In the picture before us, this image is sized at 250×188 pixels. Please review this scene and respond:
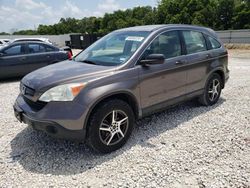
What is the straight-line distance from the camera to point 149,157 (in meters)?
3.53

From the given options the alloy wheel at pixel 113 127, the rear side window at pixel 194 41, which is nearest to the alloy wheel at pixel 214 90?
the rear side window at pixel 194 41

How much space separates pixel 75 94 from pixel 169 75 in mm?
1750

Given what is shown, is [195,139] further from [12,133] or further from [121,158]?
[12,133]

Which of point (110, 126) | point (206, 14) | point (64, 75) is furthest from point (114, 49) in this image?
point (206, 14)

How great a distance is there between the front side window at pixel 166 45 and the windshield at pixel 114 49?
191 mm

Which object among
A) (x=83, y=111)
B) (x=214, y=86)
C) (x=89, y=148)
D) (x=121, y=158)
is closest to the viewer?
(x=83, y=111)

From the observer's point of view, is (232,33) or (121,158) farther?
(232,33)

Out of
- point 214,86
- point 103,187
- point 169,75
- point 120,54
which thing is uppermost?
point 120,54

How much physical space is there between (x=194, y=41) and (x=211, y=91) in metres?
1.15

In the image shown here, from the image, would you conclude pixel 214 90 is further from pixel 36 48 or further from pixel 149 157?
pixel 36 48

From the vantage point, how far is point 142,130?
174 inches

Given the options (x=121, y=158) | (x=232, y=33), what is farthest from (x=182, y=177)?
(x=232, y=33)

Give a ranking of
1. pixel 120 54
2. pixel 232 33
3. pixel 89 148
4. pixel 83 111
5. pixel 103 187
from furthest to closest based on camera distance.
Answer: pixel 232 33 → pixel 120 54 → pixel 89 148 → pixel 83 111 → pixel 103 187

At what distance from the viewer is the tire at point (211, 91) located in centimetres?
538
